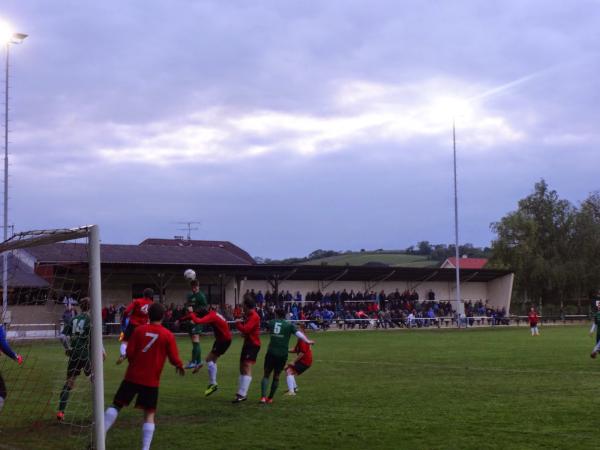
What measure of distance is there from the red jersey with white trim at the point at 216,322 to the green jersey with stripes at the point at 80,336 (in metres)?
2.91

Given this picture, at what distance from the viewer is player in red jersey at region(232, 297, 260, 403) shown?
15.7 meters

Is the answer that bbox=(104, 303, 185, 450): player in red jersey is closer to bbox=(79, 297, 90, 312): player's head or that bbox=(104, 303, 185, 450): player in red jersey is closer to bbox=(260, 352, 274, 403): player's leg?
bbox=(79, 297, 90, 312): player's head

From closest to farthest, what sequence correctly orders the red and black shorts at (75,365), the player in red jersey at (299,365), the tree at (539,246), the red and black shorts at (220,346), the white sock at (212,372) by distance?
the red and black shorts at (75,365) → the player in red jersey at (299,365) → the white sock at (212,372) → the red and black shorts at (220,346) → the tree at (539,246)

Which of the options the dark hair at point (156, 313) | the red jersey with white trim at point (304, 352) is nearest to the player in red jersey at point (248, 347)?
the red jersey with white trim at point (304, 352)

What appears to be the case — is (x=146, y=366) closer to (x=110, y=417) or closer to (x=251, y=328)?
(x=110, y=417)

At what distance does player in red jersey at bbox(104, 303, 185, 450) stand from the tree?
75.7m

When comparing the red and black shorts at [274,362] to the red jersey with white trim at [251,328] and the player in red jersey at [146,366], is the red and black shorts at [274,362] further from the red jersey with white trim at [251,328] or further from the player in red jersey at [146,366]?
the player in red jersey at [146,366]

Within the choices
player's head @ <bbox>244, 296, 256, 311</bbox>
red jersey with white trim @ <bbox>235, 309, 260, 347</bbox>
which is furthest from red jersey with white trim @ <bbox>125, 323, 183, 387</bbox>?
red jersey with white trim @ <bbox>235, 309, 260, 347</bbox>

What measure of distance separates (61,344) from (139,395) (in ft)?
21.7

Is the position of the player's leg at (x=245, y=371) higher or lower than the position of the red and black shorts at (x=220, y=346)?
lower

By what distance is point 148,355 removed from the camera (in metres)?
10.5

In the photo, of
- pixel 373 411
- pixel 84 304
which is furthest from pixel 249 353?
pixel 84 304

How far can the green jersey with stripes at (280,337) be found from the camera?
15.7m

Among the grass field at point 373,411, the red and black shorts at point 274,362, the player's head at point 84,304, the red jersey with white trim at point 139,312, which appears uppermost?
the player's head at point 84,304
